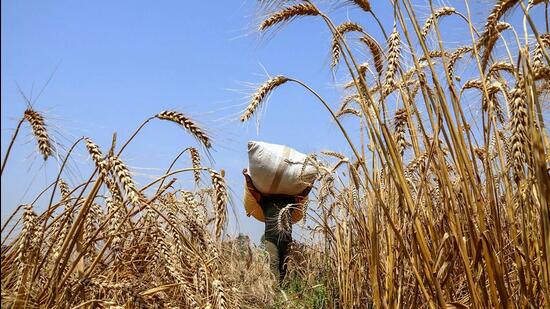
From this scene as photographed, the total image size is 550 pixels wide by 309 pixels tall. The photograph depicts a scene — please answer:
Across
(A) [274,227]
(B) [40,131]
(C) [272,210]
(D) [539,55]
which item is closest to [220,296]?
(B) [40,131]

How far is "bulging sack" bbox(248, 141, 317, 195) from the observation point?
570cm

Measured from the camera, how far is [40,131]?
2080mm

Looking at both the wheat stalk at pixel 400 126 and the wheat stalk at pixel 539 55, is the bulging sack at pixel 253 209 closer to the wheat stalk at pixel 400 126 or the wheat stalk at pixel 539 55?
the wheat stalk at pixel 400 126

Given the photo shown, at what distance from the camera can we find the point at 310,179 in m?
5.19

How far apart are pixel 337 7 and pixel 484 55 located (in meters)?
0.59

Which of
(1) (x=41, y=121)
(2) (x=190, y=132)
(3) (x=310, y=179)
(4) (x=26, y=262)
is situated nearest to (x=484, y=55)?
(2) (x=190, y=132)

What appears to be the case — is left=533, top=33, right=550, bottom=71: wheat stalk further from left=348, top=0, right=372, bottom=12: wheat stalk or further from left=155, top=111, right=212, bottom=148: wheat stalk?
left=155, top=111, right=212, bottom=148: wheat stalk

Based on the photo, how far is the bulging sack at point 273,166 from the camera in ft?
18.7

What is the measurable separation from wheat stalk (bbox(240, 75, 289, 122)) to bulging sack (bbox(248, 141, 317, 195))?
3150 millimetres

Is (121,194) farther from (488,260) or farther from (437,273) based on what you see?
(488,260)

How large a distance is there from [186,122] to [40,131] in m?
0.51

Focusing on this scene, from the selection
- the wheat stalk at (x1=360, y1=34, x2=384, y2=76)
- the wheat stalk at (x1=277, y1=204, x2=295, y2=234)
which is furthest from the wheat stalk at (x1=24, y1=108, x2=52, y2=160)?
the wheat stalk at (x1=277, y1=204, x2=295, y2=234)

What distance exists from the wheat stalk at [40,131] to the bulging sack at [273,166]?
141 inches

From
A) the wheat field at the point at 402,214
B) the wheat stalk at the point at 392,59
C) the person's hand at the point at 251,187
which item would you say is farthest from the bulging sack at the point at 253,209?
the wheat stalk at the point at 392,59
